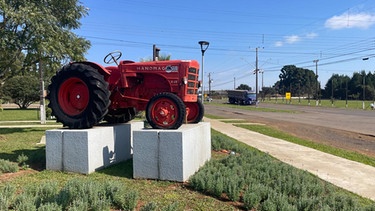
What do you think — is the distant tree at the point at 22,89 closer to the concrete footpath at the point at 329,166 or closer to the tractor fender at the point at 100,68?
the concrete footpath at the point at 329,166

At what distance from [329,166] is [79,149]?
230 inches

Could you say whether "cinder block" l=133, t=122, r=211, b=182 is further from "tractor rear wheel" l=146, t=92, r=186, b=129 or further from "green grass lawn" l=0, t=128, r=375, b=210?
"tractor rear wheel" l=146, t=92, r=186, b=129

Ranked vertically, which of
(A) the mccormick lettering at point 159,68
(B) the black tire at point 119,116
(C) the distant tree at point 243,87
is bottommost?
(B) the black tire at point 119,116

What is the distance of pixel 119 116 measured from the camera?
786 cm

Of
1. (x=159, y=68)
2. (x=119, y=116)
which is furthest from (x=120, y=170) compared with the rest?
(x=159, y=68)

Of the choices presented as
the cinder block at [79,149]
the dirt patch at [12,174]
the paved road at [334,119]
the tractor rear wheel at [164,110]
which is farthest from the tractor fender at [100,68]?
the paved road at [334,119]

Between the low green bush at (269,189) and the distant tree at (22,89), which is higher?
the distant tree at (22,89)

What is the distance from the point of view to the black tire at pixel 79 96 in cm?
638

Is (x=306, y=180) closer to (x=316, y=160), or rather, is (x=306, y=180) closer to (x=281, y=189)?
(x=281, y=189)

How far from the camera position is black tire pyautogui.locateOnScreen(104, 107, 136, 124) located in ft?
25.3

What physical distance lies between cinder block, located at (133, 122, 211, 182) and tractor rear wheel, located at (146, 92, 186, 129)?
44 centimetres

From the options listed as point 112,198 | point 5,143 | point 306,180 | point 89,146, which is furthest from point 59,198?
point 5,143

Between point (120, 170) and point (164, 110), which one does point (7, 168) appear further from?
point (164, 110)

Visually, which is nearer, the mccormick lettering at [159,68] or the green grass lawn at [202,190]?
the green grass lawn at [202,190]
